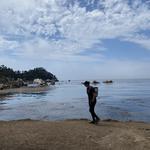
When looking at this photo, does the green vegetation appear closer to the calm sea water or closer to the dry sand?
the calm sea water

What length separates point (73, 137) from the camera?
13.5m

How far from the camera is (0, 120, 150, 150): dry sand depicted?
1245 cm

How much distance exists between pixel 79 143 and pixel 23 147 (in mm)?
1939

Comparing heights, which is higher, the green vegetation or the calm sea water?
the green vegetation

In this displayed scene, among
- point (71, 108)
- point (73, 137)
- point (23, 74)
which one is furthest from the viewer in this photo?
point (23, 74)

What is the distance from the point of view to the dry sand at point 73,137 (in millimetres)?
12445

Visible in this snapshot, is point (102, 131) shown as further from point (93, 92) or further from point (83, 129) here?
point (93, 92)

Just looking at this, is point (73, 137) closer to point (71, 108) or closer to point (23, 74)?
point (71, 108)

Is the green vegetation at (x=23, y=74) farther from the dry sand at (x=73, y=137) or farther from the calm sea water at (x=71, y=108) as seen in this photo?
the dry sand at (x=73, y=137)

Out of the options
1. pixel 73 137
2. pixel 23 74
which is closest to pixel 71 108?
pixel 73 137

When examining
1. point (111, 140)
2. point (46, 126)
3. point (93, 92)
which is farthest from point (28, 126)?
point (111, 140)

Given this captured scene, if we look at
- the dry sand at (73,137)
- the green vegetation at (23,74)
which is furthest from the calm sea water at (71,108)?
the green vegetation at (23,74)

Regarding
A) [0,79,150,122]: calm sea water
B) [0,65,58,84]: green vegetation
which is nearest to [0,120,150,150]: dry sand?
[0,79,150,122]: calm sea water

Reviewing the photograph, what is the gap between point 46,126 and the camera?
16.0 m
